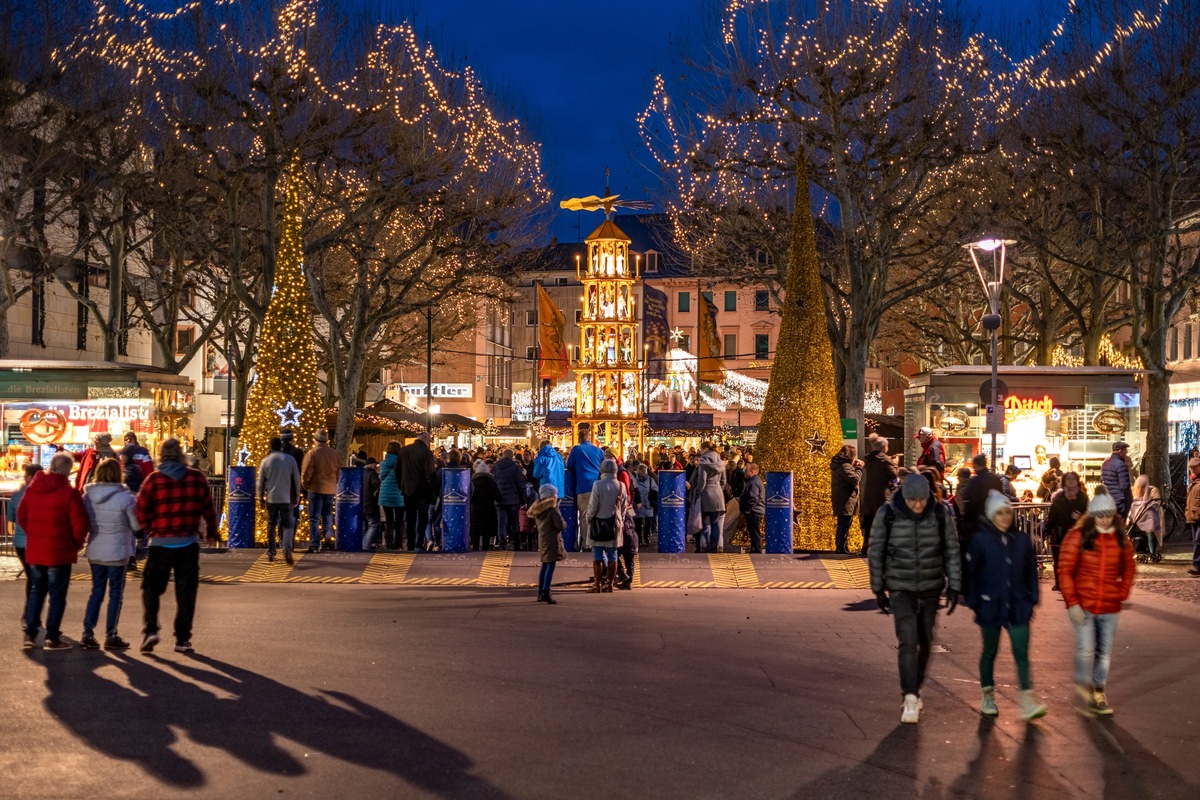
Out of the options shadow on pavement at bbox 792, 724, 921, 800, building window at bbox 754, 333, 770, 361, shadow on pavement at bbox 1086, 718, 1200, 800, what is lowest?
shadow on pavement at bbox 1086, 718, 1200, 800

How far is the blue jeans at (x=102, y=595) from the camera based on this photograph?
11.7 m

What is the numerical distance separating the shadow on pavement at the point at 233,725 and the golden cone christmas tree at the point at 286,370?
10587 millimetres

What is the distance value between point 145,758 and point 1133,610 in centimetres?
1152

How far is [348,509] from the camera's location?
20.5m

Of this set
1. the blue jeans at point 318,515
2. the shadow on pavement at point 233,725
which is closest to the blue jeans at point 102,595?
the shadow on pavement at point 233,725

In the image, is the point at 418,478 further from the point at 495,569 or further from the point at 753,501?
the point at 753,501

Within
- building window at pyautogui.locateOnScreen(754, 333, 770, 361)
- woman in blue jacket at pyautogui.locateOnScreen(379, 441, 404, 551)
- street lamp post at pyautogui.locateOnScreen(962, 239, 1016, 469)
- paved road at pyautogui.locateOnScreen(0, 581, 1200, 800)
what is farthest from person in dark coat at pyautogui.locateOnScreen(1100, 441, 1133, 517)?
building window at pyautogui.locateOnScreen(754, 333, 770, 361)

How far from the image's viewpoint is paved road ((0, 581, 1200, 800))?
7.36 m

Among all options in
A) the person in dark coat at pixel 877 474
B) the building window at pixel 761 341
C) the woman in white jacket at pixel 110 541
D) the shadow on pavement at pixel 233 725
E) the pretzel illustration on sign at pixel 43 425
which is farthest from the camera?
the building window at pixel 761 341

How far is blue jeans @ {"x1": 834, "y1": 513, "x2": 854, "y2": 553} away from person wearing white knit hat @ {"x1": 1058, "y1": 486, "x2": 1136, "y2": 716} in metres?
10.1

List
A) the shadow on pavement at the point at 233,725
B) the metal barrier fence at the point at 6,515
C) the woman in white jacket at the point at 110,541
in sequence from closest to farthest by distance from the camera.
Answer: the shadow on pavement at the point at 233,725 < the woman in white jacket at the point at 110,541 < the metal barrier fence at the point at 6,515

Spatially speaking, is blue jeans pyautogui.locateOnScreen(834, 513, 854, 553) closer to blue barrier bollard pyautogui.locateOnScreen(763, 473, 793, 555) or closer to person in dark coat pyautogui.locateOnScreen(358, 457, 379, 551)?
blue barrier bollard pyautogui.locateOnScreen(763, 473, 793, 555)

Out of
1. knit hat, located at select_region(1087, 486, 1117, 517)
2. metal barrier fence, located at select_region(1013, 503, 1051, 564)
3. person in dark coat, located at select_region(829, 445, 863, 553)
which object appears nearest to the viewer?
knit hat, located at select_region(1087, 486, 1117, 517)

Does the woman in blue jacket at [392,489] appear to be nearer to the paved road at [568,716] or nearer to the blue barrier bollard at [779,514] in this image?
the blue barrier bollard at [779,514]
